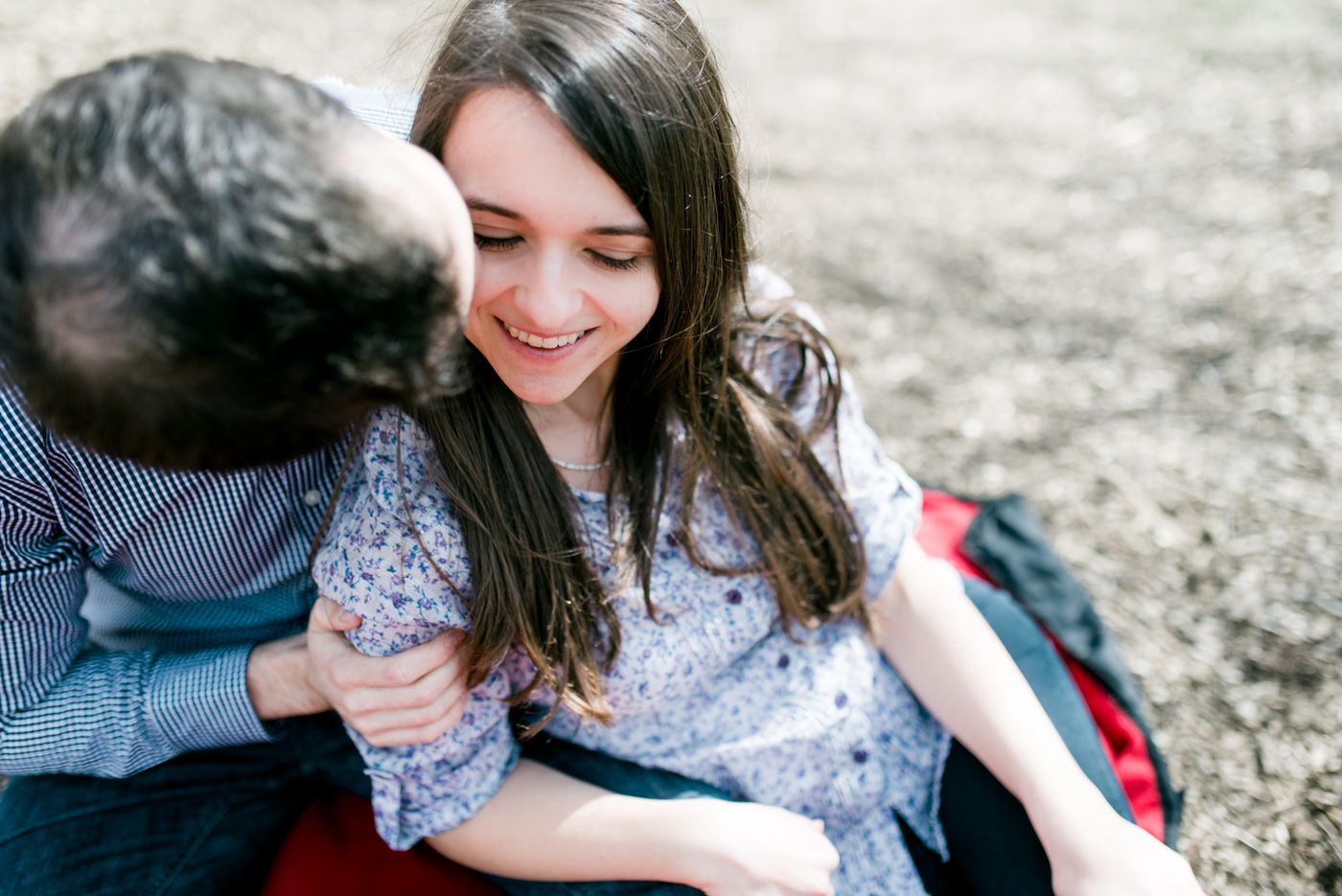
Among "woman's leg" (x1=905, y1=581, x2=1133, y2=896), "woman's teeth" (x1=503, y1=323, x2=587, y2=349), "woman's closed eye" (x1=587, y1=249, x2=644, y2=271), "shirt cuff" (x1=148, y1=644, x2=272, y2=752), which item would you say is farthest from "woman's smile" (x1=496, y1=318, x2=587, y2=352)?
"woman's leg" (x1=905, y1=581, x2=1133, y2=896)

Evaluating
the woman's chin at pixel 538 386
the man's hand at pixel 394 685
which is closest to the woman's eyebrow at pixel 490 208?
the woman's chin at pixel 538 386

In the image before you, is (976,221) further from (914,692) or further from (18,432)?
(18,432)

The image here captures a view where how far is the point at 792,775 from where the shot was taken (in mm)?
1713

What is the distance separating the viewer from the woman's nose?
1.31 m

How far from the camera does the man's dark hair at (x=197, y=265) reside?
92 cm

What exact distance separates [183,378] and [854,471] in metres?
1.27

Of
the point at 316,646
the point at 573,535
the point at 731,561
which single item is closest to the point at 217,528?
the point at 316,646

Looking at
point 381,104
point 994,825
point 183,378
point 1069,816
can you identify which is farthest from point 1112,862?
point 381,104

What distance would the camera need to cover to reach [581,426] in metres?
1.70

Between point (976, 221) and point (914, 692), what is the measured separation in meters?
3.54

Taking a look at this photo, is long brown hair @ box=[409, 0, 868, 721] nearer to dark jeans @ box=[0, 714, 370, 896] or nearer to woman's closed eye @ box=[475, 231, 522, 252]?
woman's closed eye @ box=[475, 231, 522, 252]

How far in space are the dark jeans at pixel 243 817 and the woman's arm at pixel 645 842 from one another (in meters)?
0.08

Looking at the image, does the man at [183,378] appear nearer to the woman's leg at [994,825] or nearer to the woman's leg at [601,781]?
the woman's leg at [601,781]

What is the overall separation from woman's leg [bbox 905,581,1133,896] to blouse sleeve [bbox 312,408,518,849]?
89 cm
